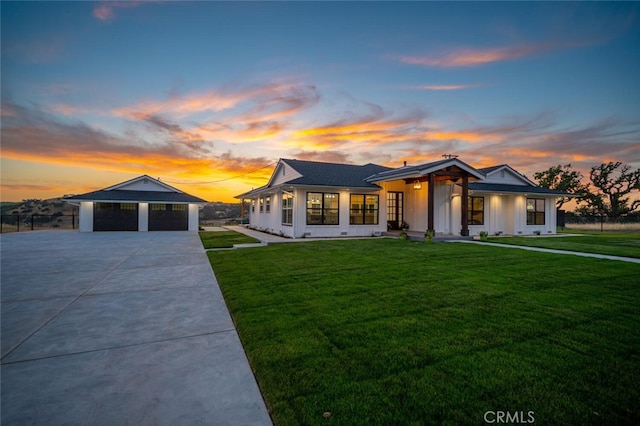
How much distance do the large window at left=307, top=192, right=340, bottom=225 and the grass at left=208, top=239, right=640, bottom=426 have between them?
9.24 m

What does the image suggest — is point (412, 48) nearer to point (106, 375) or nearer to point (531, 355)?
point (531, 355)

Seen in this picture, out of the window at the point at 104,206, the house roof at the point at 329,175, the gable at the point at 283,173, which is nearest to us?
the house roof at the point at 329,175

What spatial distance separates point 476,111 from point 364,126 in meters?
6.43

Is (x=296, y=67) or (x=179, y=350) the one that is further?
(x=296, y=67)

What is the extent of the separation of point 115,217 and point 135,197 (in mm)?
2074

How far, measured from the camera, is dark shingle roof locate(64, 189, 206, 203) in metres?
20.6

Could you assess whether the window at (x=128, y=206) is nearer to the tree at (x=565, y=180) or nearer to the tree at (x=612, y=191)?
the tree at (x=565, y=180)

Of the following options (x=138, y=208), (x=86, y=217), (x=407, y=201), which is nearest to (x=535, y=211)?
(x=407, y=201)

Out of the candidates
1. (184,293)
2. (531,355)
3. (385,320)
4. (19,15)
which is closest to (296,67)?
(19,15)

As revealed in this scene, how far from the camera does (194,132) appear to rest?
20.9 m

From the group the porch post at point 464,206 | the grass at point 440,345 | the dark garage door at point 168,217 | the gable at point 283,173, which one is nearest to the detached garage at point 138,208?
the dark garage door at point 168,217

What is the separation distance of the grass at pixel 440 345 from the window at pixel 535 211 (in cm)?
1436

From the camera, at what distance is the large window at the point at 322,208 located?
609 inches

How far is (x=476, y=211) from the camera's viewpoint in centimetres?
1738
